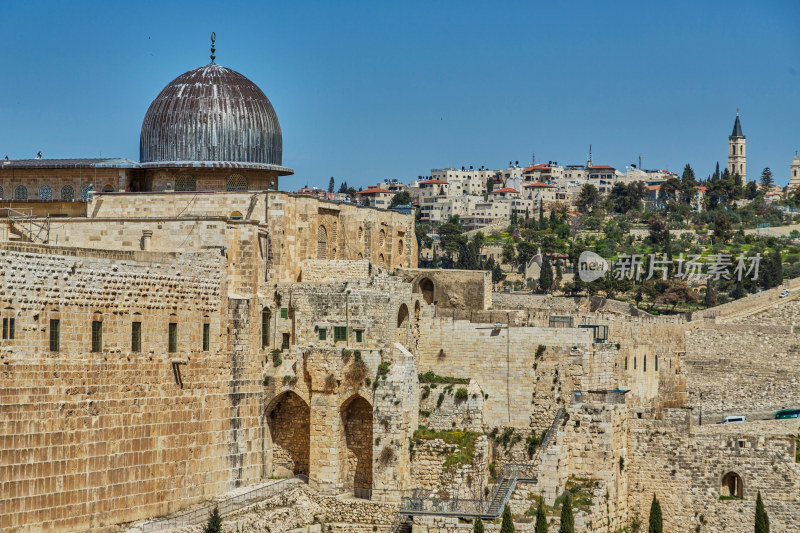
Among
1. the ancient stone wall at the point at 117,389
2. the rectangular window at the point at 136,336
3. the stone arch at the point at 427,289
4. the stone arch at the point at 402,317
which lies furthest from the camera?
the stone arch at the point at 427,289

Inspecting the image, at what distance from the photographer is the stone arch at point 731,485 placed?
3225 centimetres

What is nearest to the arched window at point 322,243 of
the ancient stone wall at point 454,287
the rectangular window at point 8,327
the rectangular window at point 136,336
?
the ancient stone wall at point 454,287

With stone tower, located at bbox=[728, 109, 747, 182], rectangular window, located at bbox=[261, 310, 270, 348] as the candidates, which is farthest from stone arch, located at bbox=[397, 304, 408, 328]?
stone tower, located at bbox=[728, 109, 747, 182]

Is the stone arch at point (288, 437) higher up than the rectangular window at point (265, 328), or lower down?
lower down

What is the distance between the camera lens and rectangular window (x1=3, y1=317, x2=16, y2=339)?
26062 mm

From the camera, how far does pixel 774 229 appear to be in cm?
11356

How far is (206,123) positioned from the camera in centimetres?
3703

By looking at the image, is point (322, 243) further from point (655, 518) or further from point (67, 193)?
point (655, 518)

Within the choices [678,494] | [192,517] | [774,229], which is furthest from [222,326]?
[774,229]

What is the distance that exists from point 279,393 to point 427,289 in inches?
339

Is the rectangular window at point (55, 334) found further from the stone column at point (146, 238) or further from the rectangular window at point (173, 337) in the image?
Answer: the stone column at point (146, 238)

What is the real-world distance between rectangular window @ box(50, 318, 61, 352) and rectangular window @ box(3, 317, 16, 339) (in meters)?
1.01

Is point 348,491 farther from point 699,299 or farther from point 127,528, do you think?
point 699,299

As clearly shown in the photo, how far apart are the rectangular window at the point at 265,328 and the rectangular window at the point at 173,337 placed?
11.4 ft
